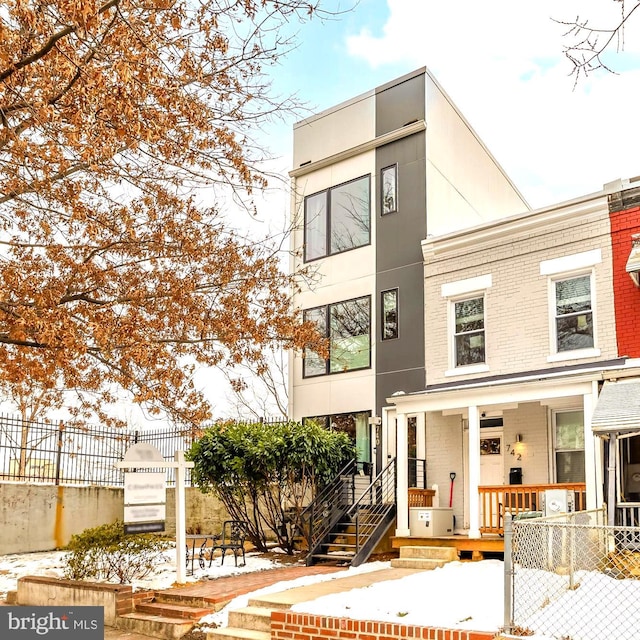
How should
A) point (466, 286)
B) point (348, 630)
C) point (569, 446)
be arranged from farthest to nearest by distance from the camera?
point (466, 286) → point (569, 446) → point (348, 630)

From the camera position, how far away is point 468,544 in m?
13.2

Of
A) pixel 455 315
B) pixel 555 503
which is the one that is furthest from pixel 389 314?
pixel 555 503

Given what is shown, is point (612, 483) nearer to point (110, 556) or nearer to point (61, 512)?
point (110, 556)

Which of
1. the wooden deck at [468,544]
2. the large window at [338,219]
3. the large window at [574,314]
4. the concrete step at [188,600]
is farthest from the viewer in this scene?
the large window at [338,219]

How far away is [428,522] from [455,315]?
444 cm

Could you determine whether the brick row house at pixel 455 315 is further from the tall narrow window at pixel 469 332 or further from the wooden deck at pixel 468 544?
the wooden deck at pixel 468 544

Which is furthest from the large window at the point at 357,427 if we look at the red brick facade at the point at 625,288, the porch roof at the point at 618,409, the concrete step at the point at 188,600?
the concrete step at the point at 188,600

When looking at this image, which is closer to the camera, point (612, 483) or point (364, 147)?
point (612, 483)

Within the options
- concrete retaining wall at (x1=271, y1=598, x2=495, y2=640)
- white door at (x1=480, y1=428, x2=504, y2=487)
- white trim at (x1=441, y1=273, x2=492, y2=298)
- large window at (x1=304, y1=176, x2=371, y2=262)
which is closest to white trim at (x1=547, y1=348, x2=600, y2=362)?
white door at (x1=480, y1=428, x2=504, y2=487)

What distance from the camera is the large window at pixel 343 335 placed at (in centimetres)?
1780

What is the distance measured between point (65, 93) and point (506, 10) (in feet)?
14.8

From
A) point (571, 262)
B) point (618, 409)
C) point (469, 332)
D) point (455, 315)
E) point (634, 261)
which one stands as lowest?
point (618, 409)

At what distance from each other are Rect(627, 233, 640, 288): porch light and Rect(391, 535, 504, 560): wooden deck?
500 centimetres

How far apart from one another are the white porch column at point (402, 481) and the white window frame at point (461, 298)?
1.70 meters
